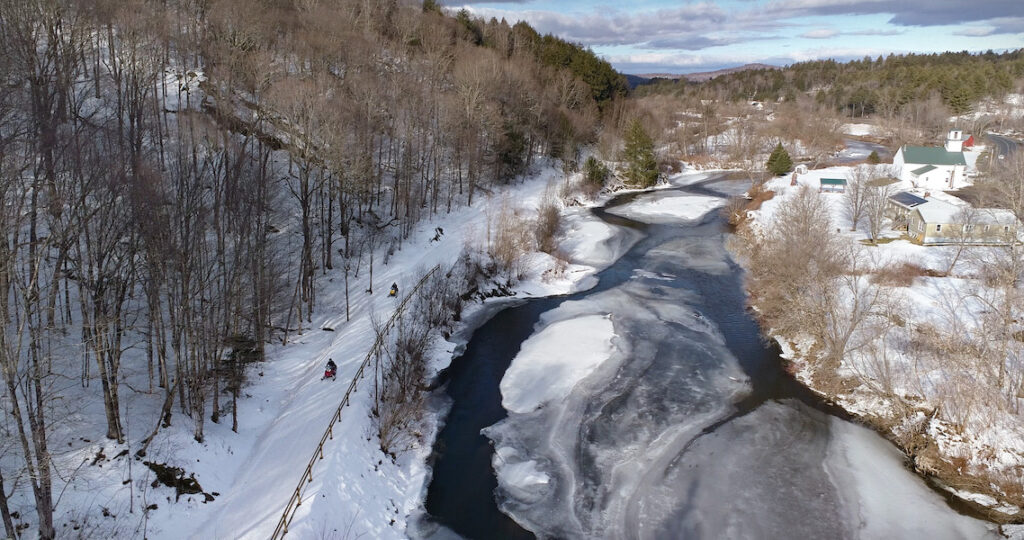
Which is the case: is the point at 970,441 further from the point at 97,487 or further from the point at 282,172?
the point at 282,172

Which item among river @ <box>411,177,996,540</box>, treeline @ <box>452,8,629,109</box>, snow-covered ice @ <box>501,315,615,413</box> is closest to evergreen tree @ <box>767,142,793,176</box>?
treeline @ <box>452,8,629,109</box>

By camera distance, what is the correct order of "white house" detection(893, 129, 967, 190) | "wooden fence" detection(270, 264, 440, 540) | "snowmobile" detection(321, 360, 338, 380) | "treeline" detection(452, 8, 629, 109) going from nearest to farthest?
1. "wooden fence" detection(270, 264, 440, 540)
2. "snowmobile" detection(321, 360, 338, 380)
3. "white house" detection(893, 129, 967, 190)
4. "treeline" detection(452, 8, 629, 109)

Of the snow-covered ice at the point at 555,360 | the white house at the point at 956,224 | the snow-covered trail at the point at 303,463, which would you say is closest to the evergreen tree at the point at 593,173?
the white house at the point at 956,224

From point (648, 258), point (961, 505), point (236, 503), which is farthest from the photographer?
point (648, 258)

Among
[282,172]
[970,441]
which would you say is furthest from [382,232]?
[970,441]

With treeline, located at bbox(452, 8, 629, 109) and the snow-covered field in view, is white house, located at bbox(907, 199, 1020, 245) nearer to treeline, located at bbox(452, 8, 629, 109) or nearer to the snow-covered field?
the snow-covered field

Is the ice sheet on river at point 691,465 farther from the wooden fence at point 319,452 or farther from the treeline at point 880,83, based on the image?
the treeline at point 880,83
